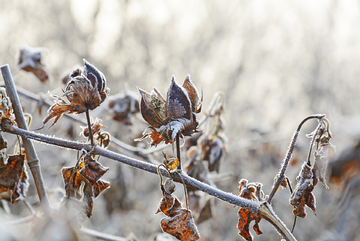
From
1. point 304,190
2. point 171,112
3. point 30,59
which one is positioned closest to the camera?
point 171,112

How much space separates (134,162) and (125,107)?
45.6 inches

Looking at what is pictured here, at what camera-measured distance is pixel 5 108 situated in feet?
3.21

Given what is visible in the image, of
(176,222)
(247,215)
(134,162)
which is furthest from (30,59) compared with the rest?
(247,215)

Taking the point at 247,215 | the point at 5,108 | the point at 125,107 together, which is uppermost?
the point at 125,107

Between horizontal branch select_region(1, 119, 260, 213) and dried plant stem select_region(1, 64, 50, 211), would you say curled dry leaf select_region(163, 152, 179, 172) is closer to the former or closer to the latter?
horizontal branch select_region(1, 119, 260, 213)

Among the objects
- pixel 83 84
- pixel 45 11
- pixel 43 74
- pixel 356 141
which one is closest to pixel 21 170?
pixel 83 84

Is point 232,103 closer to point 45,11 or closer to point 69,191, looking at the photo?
point 45,11

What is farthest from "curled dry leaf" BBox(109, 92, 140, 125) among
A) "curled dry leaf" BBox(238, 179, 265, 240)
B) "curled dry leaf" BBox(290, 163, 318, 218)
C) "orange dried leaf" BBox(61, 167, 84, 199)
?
"curled dry leaf" BBox(290, 163, 318, 218)

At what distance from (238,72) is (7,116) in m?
11.0

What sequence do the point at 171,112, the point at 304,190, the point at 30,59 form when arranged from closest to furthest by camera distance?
the point at 171,112 → the point at 304,190 → the point at 30,59

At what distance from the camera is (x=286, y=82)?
12148 mm

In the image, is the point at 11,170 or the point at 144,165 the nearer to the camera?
the point at 144,165

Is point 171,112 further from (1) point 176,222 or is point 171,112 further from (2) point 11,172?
(2) point 11,172

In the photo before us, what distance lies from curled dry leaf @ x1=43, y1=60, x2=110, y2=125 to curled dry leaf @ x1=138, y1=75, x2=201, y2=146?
167 millimetres
